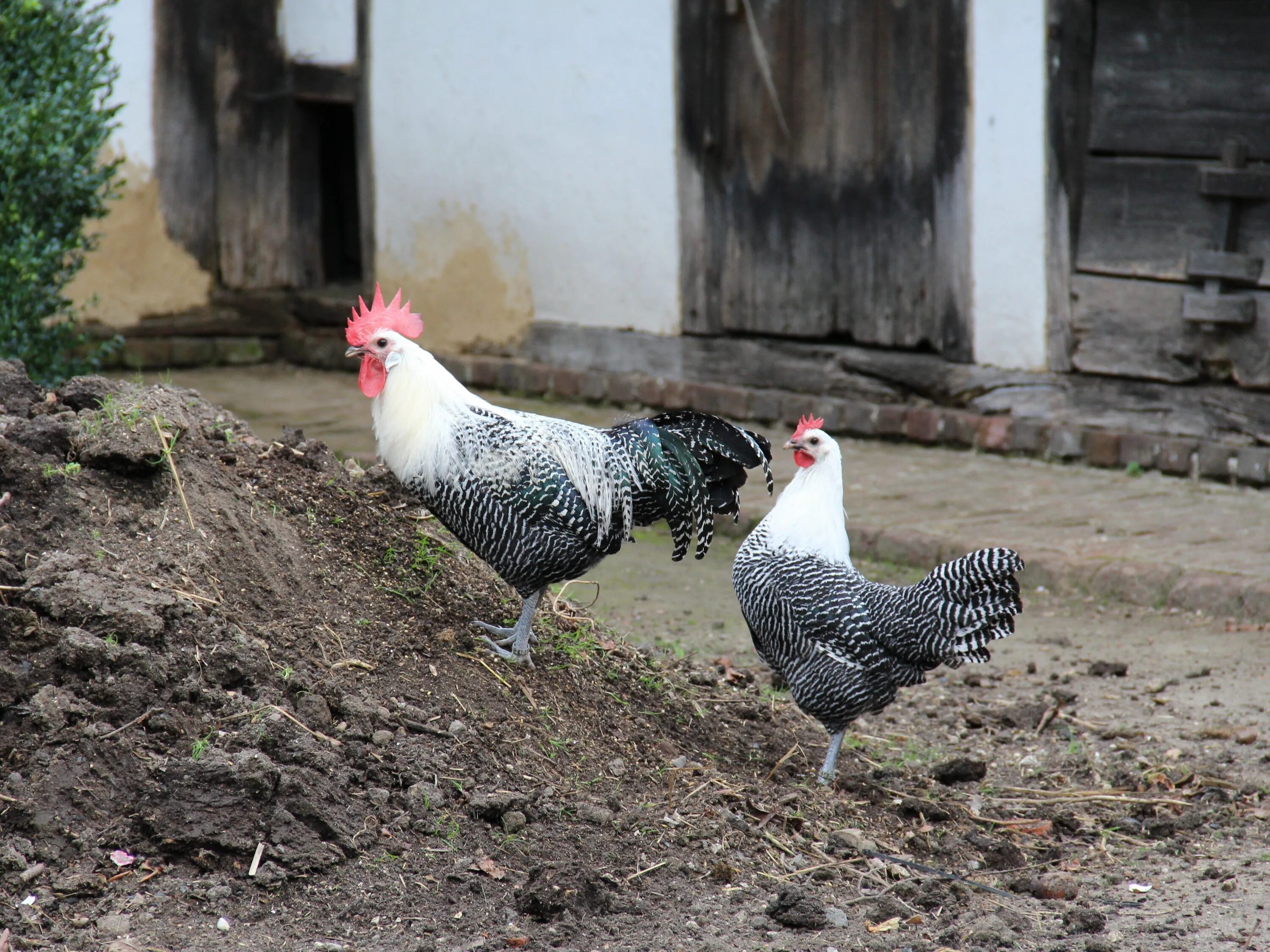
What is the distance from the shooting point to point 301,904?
365 centimetres

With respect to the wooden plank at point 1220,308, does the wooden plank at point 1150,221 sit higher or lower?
higher

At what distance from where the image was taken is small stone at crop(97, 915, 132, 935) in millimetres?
3439

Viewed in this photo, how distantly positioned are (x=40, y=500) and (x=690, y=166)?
6370 mm

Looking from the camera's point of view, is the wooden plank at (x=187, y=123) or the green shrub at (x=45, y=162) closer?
the green shrub at (x=45, y=162)

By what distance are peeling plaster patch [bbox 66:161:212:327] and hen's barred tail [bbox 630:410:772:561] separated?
7.40 metres

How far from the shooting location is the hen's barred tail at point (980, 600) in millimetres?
4617

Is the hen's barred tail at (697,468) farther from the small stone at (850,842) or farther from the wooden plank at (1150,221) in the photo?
the wooden plank at (1150,221)

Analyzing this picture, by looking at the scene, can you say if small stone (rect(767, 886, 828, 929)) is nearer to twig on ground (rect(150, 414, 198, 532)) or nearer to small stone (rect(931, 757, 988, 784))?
small stone (rect(931, 757, 988, 784))

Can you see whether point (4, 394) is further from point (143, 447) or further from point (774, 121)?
point (774, 121)

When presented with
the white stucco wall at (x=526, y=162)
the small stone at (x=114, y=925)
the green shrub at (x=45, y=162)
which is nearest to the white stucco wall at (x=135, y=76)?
the white stucco wall at (x=526, y=162)

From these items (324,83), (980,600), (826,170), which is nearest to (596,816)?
(980,600)

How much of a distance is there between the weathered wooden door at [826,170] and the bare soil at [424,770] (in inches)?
167

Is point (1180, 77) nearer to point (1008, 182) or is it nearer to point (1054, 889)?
point (1008, 182)

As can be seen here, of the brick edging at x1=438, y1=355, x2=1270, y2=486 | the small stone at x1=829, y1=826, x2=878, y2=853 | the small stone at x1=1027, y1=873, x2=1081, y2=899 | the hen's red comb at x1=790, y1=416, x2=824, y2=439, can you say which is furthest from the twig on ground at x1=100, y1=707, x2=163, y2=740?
the brick edging at x1=438, y1=355, x2=1270, y2=486
